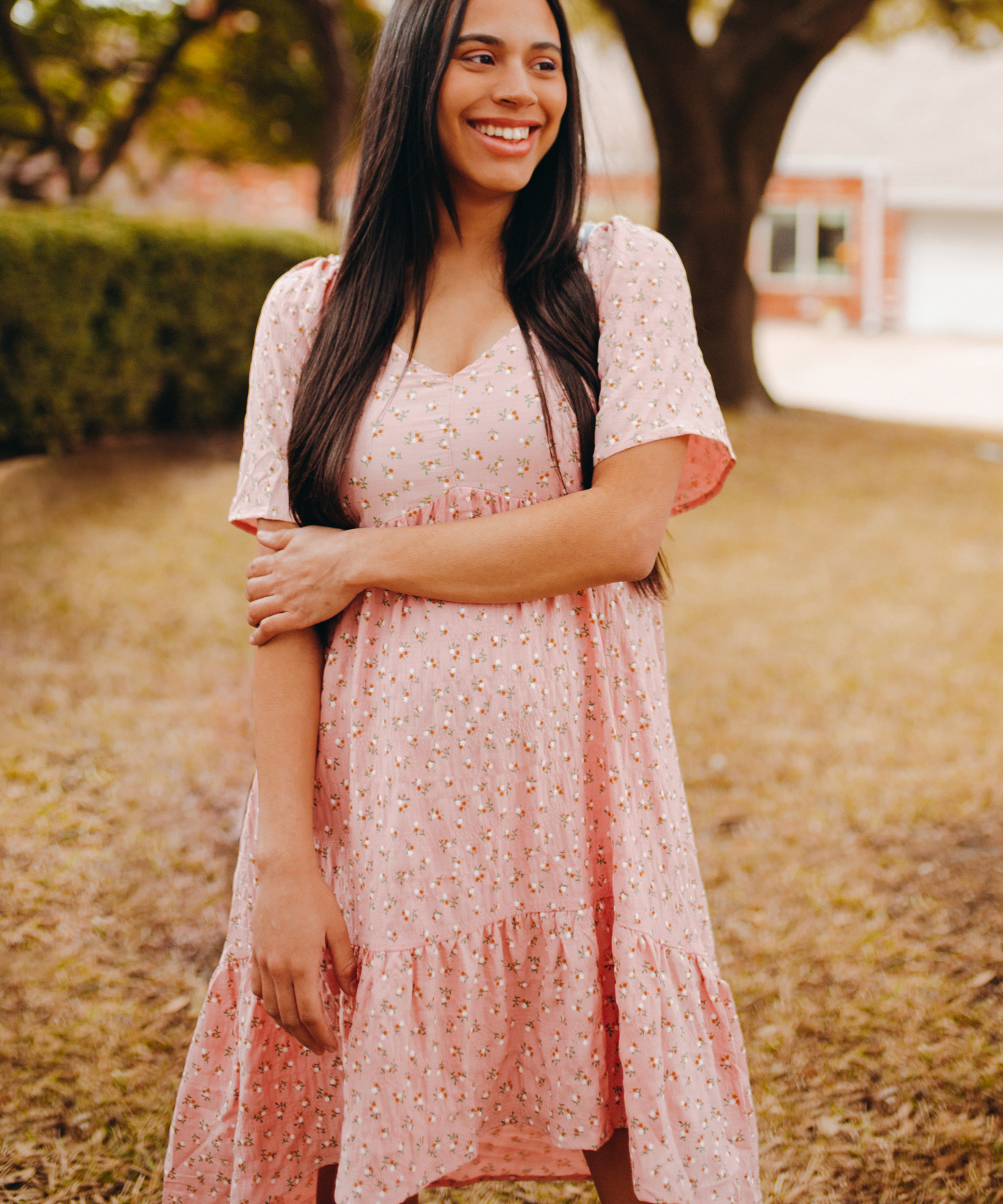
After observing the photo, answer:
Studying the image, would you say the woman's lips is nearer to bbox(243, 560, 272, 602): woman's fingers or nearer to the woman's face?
the woman's face

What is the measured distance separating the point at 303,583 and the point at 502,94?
71 centimetres

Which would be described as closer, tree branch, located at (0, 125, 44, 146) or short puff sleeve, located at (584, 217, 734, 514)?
short puff sleeve, located at (584, 217, 734, 514)

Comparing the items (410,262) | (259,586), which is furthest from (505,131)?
(259,586)

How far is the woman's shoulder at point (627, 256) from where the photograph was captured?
164 cm

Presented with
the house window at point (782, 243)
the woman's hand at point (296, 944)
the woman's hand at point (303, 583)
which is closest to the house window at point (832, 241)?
the house window at point (782, 243)

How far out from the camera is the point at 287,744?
1612mm

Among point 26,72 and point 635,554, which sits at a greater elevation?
point 26,72

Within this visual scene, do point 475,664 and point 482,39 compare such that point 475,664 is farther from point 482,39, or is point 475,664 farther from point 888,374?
point 888,374

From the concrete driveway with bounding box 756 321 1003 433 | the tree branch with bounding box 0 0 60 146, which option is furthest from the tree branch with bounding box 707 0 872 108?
the tree branch with bounding box 0 0 60 146

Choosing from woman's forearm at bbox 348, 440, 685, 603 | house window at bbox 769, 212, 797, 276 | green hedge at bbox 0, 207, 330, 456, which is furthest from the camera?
house window at bbox 769, 212, 797, 276

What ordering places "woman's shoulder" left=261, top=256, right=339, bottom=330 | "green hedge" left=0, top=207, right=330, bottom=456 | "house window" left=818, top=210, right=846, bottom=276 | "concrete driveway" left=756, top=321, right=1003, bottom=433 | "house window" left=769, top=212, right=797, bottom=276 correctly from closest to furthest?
"woman's shoulder" left=261, top=256, right=339, bottom=330 < "green hedge" left=0, top=207, right=330, bottom=456 < "concrete driveway" left=756, top=321, right=1003, bottom=433 < "house window" left=818, top=210, right=846, bottom=276 < "house window" left=769, top=212, right=797, bottom=276

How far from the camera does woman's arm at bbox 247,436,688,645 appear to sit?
1.56 m

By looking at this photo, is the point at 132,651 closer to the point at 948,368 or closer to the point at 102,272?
the point at 102,272

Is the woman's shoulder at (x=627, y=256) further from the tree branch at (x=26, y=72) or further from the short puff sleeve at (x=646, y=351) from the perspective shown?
the tree branch at (x=26, y=72)
